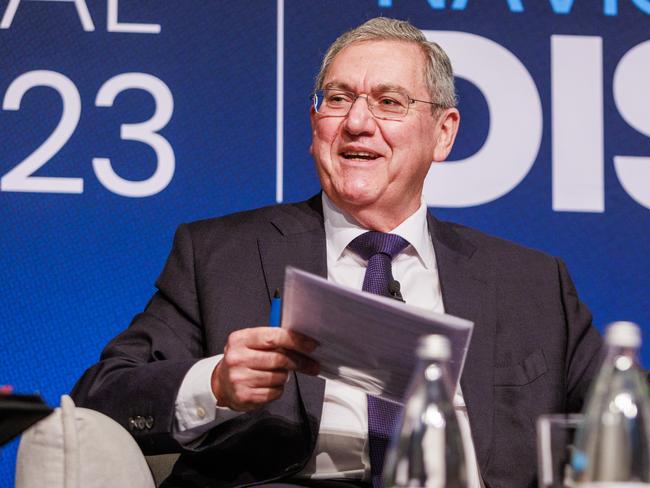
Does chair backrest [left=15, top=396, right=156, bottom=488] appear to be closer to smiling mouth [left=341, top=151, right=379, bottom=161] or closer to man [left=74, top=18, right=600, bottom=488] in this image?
man [left=74, top=18, right=600, bottom=488]

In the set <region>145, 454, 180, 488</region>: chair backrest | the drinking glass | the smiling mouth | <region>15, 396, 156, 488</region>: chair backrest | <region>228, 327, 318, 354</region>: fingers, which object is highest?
the smiling mouth

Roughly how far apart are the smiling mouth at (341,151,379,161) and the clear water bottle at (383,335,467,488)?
4.00 ft

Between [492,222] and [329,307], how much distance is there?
152cm

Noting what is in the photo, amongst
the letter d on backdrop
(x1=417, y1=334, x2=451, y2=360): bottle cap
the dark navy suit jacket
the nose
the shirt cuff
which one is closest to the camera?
(x1=417, y1=334, x2=451, y2=360): bottle cap

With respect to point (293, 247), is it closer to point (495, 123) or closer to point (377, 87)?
point (377, 87)

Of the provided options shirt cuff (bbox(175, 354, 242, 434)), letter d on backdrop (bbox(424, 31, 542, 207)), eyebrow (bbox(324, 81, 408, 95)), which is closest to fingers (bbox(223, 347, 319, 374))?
shirt cuff (bbox(175, 354, 242, 434))

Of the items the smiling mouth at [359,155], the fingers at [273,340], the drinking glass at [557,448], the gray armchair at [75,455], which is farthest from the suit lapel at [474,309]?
the drinking glass at [557,448]

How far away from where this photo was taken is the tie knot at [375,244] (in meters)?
2.29

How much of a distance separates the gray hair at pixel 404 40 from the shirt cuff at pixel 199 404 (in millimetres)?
838

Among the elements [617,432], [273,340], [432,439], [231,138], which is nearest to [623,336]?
[617,432]

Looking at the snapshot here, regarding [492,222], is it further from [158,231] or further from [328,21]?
[158,231]

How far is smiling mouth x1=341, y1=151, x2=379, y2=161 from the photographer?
7.74 feet

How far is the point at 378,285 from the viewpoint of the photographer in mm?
2180

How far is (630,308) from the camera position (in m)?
2.93
